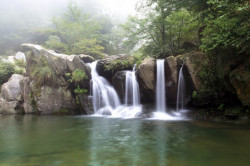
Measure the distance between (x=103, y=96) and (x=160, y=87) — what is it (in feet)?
14.5

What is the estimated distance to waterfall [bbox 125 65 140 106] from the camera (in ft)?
42.9

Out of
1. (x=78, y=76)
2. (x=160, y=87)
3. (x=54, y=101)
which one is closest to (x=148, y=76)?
(x=160, y=87)

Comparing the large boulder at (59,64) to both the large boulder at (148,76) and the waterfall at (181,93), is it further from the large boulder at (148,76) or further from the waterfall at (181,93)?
the waterfall at (181,93)

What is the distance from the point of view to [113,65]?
14.1m

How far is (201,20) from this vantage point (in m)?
9.66

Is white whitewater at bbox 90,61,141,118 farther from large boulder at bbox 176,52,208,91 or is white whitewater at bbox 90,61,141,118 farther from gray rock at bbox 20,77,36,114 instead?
gray rock at bbox 20,77,36,114

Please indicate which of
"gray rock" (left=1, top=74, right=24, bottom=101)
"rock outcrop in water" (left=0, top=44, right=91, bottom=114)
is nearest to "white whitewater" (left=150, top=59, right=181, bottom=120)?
"rock outcrop in water" (left=0, top=44, right=91, bottom=114)

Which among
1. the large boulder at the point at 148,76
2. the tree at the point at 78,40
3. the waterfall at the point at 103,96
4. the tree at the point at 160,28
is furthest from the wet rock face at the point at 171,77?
the tree at the point at 78,40

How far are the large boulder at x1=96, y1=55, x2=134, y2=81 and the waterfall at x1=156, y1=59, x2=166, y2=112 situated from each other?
3.01 metres

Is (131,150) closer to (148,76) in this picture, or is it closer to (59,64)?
(148,76)

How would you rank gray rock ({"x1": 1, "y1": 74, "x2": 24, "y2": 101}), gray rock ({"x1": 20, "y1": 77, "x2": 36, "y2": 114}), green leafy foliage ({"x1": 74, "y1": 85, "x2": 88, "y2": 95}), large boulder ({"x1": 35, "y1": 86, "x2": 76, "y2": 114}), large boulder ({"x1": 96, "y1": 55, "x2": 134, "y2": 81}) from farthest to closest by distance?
gray rock ({"x1": 1, "y1": 74, "x2": 24, "y2": 101}) < gray rock ({"x1": 20, "y1": 77, "x2": 36, "y2": 114}) < large boulder ({"x1": 96, "y1": 55, "x2": 134, "y2": 81}) < large boulder ({"x1": 35, "y1": 86, "x2": 76, "y2": 114}) < green leafy foliage ({"x1": 74, "y1": 85, "x2": 88, "y2": 95})

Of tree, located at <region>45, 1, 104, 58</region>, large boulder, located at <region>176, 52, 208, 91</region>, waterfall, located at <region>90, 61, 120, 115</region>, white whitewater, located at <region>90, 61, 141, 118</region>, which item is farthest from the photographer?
tree, located at <region>45, 1, 104, 58</region>

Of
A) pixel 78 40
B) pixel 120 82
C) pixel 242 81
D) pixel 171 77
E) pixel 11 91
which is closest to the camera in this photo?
pixel 242 81

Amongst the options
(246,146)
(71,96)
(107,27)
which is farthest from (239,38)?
(107,27)
